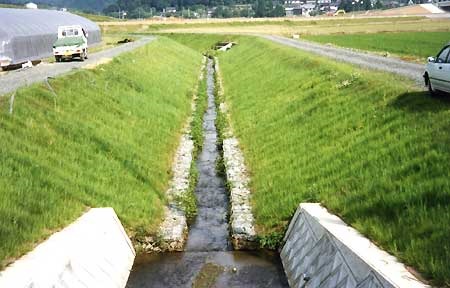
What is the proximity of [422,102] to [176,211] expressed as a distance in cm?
805

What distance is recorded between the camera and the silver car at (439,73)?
15.3 metres

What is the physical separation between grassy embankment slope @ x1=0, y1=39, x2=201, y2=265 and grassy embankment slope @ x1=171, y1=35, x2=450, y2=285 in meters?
3.55

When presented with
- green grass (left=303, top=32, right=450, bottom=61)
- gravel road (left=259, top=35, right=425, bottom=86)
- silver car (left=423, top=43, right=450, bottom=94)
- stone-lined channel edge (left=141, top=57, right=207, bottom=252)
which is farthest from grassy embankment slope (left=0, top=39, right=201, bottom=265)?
green grass (left=303, top=32, right=450, bottom=61)

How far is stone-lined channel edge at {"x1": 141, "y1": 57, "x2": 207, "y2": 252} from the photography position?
13984 millimetres

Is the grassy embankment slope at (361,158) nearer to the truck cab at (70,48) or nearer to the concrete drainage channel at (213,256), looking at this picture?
the concrete drainage channel at (213,256)

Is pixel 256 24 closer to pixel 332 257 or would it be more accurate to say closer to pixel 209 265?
pixel 209 265

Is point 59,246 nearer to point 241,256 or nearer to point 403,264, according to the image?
point 241,256

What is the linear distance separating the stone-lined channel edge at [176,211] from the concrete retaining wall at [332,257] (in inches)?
114

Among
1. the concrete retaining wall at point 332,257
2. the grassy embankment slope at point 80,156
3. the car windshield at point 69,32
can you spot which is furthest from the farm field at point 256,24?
the concrete retaining wall at point 332,257

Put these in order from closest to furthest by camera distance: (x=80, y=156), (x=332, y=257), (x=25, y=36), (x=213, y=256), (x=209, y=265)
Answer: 1. (x=332, y=257)
2. (x=209, y=265)
3. (x=213, y=256)
4. (x=80, y=156)
5. (x=25, y=36)

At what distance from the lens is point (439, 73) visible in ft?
51.7

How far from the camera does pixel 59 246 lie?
33.8ft

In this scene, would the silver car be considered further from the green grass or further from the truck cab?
the truck cab

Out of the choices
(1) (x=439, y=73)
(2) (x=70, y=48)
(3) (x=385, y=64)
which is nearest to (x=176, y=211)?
(1) (x=439, y=73)
